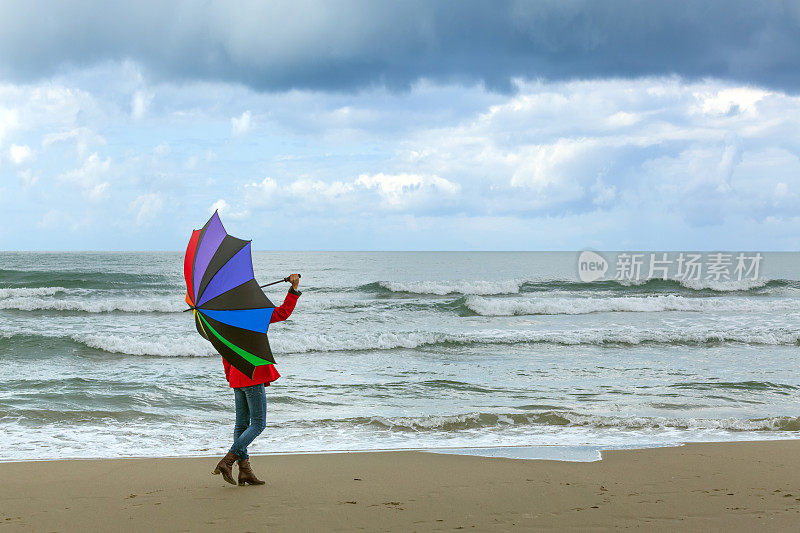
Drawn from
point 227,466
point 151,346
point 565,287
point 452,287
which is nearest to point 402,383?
point 227,466

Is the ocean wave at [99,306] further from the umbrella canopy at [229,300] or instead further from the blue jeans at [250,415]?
the umbrella canopy at [229,300]

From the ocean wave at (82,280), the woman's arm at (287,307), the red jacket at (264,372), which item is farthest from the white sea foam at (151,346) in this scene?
the ocean wave at (82,280)

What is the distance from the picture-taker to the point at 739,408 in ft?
32.3

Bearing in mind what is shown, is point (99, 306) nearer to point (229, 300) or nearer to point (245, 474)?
point (245, 474)

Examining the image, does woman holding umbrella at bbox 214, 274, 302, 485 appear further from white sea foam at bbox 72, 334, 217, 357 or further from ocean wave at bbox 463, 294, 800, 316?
ocean wave at bbox 463, 294, 800, 316

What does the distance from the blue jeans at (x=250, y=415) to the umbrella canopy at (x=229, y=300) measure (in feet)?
1.07

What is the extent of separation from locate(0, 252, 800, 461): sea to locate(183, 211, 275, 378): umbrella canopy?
2640 millimetres

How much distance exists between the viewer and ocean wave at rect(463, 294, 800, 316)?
25500 mm

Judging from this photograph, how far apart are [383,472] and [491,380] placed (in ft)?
20.3

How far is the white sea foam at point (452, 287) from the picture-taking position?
3375 cm

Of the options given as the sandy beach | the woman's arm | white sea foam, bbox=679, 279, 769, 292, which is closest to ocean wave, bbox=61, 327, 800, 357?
the sandy beach

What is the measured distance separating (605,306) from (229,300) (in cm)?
2390

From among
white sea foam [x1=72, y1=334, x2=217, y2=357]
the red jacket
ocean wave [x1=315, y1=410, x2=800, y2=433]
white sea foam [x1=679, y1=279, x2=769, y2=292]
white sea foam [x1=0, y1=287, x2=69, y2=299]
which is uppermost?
white sea foam [x1=679, y1=279, x2=769, y2=292]

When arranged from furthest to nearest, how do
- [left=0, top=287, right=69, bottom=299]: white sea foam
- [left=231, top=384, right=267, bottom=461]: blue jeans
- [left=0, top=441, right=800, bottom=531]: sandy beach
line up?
1. [left=0, top=287, right=69, bottom=299]: white sea foam
2. [left=231, top=384, right=267, bottom=461]: blue jeans
3. [left=0, top=441, right=800, bottom=531]: sandy beach
